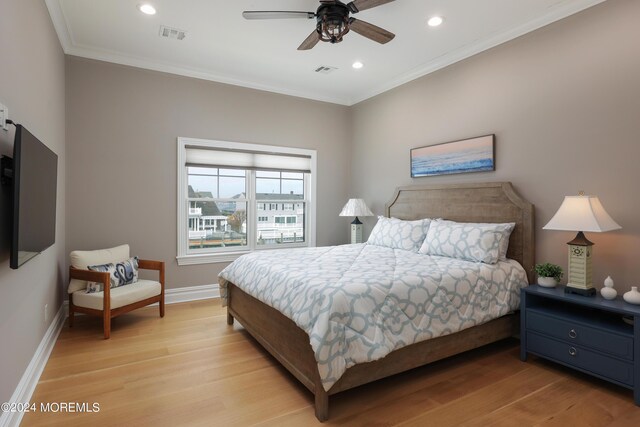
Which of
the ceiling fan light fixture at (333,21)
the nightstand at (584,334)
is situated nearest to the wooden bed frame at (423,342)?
the nightstand at (584,334)

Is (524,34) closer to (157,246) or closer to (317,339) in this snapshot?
(317,339)

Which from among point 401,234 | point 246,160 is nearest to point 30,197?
point 246,160

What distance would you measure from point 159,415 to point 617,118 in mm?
3844

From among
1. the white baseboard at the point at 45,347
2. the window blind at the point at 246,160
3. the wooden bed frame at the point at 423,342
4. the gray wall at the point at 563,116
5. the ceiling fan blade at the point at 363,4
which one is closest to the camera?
the white baseboard at the point at 45,347

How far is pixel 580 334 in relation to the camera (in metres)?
2.50

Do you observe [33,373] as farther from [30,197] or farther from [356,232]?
[356,232]

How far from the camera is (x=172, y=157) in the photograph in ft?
14.3

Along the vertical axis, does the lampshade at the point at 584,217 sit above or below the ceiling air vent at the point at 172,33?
below

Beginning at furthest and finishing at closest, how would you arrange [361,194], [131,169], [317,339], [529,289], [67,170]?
[361,194], [131,169], [67,170], [529,289], [317,339]

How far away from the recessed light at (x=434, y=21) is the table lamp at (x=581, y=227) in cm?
192

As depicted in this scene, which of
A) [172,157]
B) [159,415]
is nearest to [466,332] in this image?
[159,415]

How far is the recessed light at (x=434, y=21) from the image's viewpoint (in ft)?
10.4

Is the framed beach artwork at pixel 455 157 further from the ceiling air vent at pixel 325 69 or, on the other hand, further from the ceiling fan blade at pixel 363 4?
the ceiling fan blade at pixel 363 4

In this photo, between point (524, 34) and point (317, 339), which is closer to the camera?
point (317, 339)
